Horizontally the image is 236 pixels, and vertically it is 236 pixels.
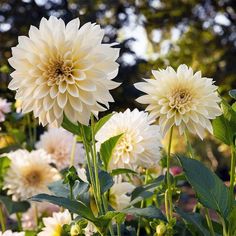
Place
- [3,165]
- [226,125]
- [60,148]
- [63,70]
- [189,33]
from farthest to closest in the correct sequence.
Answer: [189,33]
[60,148]
[3,165]
[226,125]
[63,70]

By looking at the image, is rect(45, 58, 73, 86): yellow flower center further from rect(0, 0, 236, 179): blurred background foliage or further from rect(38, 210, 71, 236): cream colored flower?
rect(0, 0, 236, 179): blurred background foliage

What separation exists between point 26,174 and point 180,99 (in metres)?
0.66

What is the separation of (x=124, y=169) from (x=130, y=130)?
91 mm

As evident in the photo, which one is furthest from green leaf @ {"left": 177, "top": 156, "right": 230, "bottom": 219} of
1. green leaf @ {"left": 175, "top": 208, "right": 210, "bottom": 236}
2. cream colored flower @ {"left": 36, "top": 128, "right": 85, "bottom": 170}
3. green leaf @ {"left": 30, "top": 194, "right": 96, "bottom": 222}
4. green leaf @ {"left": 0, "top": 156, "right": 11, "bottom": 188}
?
cream colored flower @ {"left": 36, "top": 128, "right": 85, "bottom": 170}

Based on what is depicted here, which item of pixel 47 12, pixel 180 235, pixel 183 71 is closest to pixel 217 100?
pixel 183 71

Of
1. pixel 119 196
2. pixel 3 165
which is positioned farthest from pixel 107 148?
pixel 3 165

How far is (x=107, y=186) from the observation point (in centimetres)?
88

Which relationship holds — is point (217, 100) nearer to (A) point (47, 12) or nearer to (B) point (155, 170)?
(B) point (155, 170)

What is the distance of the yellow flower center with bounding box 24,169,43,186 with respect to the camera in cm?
143

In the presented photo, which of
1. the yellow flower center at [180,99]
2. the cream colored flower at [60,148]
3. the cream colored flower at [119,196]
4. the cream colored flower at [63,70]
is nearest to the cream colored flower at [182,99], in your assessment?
the yellow flower center at [180,99]

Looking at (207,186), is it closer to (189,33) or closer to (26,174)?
(26,174)

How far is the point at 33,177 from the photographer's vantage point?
56.4 inches

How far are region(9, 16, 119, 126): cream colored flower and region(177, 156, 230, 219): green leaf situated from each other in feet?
0.55

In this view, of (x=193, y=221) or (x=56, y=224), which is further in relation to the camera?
(x=56, y=224)
